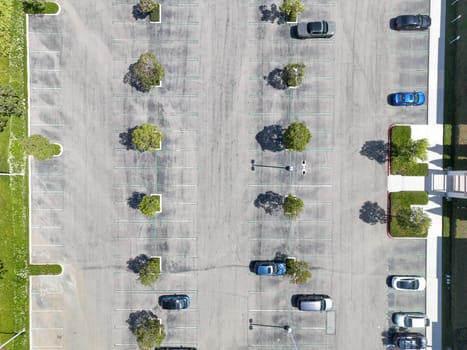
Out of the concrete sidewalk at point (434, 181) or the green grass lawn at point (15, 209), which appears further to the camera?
the green grass lawn at point (15, 209)

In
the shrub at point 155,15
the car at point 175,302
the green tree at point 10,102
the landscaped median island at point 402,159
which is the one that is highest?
the shrub at point 155,15

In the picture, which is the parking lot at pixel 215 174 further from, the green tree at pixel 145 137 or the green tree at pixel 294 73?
the green tree at pixel 145 137

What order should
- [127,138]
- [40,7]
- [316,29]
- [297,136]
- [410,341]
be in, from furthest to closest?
[127,138], [40,7], [410,341], [316,29], [297,136]

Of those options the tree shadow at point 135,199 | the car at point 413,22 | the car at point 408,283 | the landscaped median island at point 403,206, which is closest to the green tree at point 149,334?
the tree shadow at point 135,199

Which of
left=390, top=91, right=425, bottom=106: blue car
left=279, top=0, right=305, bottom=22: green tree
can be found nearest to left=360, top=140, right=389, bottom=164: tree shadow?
left=390, top=91, right=425, bottom=106: blue car

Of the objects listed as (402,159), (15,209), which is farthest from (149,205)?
(402,159)

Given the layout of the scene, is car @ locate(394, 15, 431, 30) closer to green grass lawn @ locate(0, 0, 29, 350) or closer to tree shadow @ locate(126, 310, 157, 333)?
green grass lawn @ locate(0, 0, 29, 350)

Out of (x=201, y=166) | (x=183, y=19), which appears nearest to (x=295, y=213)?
(x=201, y=166)

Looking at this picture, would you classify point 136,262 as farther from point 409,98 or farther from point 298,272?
point 409,98
